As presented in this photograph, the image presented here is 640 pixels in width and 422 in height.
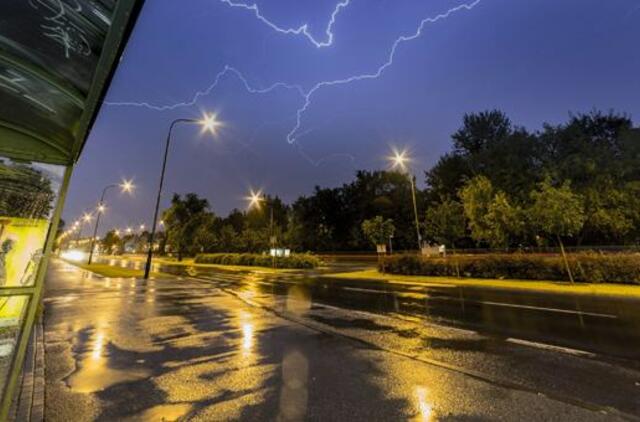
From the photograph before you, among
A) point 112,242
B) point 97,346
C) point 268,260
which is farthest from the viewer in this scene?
point 112,242

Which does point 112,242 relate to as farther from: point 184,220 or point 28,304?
point 28,304

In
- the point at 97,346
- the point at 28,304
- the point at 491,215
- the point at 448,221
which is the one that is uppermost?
the point at 448,221

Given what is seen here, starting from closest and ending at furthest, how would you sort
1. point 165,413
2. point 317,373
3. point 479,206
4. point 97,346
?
1. point 165,413
2. point 317,373
3. point 97,346
4. point 479,206

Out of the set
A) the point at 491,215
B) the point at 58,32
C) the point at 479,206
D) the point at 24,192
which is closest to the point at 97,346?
the point at 24,192

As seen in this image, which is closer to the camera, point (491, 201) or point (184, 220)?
point (491, 201)

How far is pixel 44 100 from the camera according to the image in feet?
8.37

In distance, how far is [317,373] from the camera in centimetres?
482

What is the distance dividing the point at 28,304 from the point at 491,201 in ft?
81.0

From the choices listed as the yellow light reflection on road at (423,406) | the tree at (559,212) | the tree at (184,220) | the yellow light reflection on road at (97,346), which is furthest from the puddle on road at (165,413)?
the tree at (184,220)

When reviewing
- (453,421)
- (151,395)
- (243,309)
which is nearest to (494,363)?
(453,421)

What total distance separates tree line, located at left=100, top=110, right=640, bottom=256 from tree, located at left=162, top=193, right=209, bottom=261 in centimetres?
17

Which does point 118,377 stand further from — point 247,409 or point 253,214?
point 253,214

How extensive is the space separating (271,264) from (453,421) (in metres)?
32.6

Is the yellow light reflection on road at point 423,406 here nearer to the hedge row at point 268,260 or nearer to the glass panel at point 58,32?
the glass panel at point 58,32
